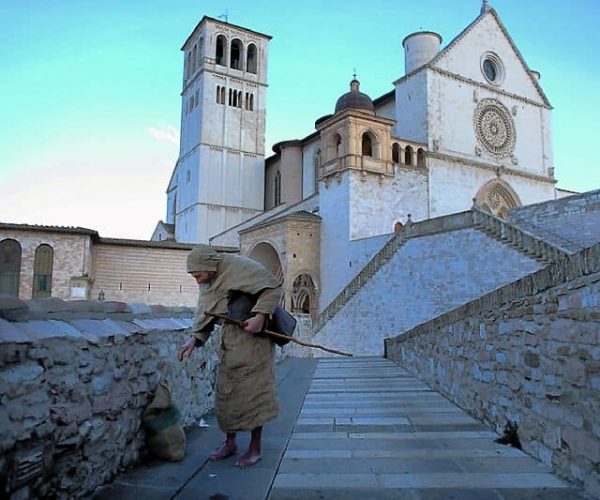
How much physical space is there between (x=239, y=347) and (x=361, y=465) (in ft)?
4.53

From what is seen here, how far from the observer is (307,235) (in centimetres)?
3228

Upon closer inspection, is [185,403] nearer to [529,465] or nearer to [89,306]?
[89,306]

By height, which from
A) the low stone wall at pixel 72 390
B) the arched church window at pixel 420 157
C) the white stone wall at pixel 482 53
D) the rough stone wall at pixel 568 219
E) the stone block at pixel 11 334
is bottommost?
the low stone wall at pixel 72 390

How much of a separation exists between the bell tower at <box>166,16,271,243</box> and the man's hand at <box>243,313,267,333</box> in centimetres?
4581

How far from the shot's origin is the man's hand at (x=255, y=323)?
4.12 m

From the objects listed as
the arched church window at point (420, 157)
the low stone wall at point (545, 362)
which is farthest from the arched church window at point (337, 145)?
the low stone wall at point (545, 362)

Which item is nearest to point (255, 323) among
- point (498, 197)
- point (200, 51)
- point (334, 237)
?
point (334, 237)

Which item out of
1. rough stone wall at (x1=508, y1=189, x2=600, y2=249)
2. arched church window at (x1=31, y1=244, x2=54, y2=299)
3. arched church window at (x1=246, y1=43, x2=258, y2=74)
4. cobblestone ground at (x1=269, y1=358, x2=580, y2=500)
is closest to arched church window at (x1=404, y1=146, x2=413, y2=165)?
rough stone wall at (x1=508, y1=189, x2=600, y2=249)

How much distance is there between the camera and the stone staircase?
55.9 feet

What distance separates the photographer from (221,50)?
174 feet

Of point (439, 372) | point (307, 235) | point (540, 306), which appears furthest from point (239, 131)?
point (540, 306)

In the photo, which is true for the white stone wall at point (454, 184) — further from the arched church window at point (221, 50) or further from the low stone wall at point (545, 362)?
the arched church window at point (221, 50)

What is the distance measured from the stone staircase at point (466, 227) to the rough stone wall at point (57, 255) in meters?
12.7

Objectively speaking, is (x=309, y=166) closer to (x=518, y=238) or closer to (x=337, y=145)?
(x=337, y=145)
